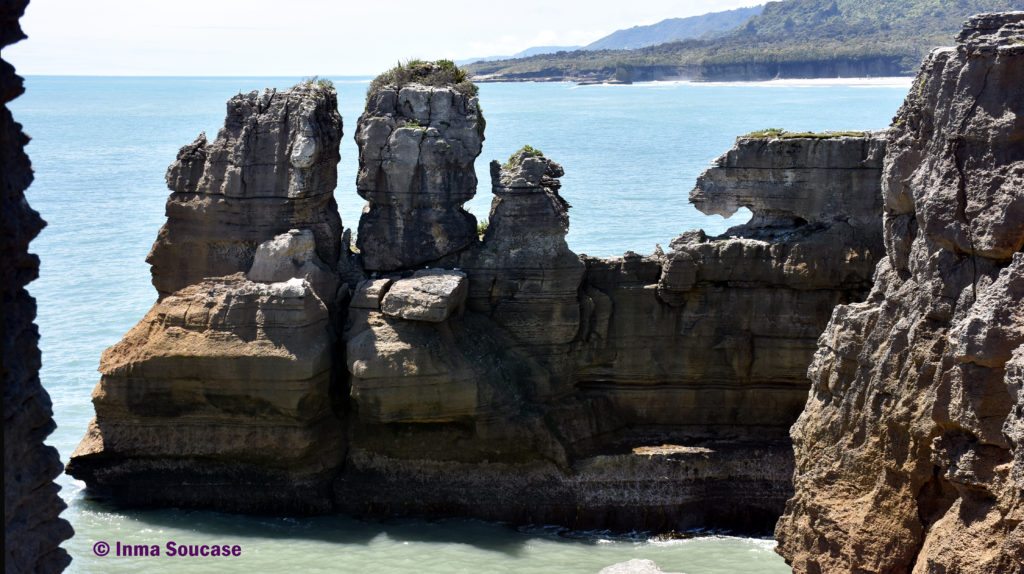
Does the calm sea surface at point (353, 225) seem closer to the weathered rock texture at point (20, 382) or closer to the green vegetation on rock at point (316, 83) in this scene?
the green vegetation on rock at point (316, 83)

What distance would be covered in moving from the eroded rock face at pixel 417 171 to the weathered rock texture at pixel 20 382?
11.5m

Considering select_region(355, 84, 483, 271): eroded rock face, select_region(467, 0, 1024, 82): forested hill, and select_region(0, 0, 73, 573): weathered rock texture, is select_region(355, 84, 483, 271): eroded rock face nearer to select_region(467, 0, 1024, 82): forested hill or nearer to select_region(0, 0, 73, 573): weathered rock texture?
select_region(0, 0, 73, 573): weathered rock texture

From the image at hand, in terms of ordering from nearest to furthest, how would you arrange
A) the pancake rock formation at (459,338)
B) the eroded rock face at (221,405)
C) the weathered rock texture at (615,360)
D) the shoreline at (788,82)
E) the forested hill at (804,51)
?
the eroded rock face at (221,405), the pancake rock formation at (459,338), the weathered rock texture at (615,360), the shoreline at (788,82), the forested hill at (804,51)

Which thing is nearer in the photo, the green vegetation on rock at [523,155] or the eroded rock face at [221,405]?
the eroded rock face at [221,405]

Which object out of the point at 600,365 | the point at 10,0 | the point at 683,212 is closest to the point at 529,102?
the point at 683,212

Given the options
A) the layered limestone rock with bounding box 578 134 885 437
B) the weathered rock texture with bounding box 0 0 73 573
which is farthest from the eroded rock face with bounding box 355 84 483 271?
the weathered rock texture with bounding box 0 0 73 573

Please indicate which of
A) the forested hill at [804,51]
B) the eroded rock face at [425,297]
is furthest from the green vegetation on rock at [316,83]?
the forested hill at [804,51]

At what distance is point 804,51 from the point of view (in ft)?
436

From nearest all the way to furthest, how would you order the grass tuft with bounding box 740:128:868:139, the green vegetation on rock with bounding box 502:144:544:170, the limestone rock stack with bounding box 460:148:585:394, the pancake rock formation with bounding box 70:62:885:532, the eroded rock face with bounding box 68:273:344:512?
the eroded rock face with bounding box 68:273:344:512 → the pancake rock formation with bounding box 70:62:885:532 → the grass tuft with bounding box 740:128:868:139 → the limestone rock stack with bounding box 460:148:585:394 → the green vegetation on rock with bounding box 502:144:544:170

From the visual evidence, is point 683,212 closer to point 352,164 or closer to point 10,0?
point 352,164

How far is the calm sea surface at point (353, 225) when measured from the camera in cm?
1997

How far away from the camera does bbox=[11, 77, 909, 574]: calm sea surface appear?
65.5ft

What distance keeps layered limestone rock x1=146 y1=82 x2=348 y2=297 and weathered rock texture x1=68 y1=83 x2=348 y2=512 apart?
2 centimetres

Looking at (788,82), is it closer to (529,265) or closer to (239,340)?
(529,265)
